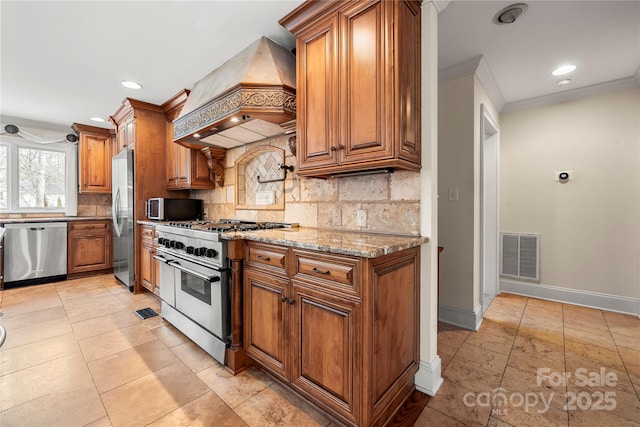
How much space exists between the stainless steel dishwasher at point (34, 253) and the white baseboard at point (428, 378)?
17.2ft

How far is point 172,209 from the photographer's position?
11.8 feet

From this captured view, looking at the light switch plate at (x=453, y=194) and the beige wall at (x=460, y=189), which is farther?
the light switch plate at (x=453, y=194)

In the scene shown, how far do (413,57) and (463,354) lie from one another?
2214 mm

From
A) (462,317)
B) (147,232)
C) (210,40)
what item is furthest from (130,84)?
(462,317)

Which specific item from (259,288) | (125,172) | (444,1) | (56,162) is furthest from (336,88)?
(56,162)

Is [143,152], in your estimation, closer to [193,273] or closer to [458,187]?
[193,273]

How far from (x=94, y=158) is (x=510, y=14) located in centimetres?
605

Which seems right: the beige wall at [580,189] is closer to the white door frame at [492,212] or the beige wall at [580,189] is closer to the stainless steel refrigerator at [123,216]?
the white door frame at [492,212]

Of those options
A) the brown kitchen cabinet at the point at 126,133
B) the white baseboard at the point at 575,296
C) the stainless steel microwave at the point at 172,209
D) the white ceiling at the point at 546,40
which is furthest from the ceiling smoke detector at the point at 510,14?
the brown kitchen cabinet at the point at 126,133

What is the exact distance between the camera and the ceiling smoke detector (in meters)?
1.92

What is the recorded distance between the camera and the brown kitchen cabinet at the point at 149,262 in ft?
11.1

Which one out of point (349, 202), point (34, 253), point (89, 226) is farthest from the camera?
point (89, 226)

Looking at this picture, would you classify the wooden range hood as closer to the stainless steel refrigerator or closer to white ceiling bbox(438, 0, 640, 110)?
white ceiling bbox(438, 0, 640, 110)

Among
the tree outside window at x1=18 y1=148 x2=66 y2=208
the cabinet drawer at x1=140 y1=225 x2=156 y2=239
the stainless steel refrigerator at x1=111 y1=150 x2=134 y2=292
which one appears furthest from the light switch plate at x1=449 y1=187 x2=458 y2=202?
the tree outside window at x1=18 y1=148 x2=66 y2=208
